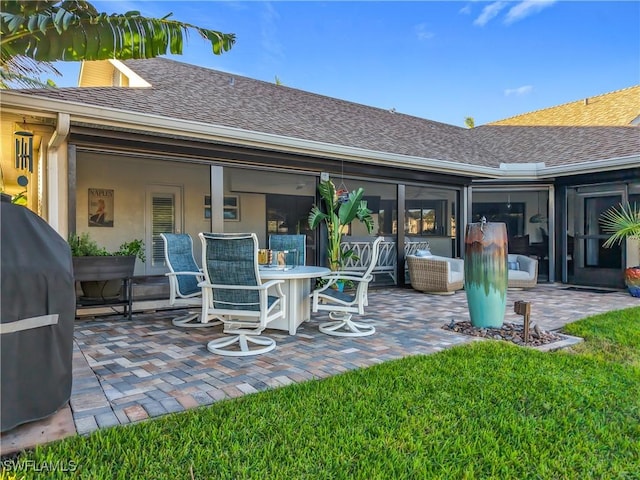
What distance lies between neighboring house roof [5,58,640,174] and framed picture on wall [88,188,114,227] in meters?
2.83

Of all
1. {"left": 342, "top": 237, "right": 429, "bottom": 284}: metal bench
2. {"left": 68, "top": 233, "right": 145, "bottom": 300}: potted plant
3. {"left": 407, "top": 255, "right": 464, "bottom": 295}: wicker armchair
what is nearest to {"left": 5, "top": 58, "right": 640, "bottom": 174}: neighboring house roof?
{"left": 68, "top": 233, "right": 145, "bottom": 300}: potted plant

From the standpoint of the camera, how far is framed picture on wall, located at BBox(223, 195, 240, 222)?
10.8 m

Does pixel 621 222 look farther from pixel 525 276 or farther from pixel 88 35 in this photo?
pixel 88 35

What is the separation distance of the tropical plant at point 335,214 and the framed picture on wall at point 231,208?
375 cm

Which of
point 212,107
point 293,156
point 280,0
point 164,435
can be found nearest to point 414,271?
point 293,156

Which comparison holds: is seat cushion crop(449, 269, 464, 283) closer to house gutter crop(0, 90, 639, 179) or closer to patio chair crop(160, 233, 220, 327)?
house gutter crop(0, 90, 639, 179)

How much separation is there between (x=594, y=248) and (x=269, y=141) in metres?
8.13

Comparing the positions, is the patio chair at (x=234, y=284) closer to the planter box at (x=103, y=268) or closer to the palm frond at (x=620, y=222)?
the planter box at (x=103, y=268)

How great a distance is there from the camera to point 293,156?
24.1 ft

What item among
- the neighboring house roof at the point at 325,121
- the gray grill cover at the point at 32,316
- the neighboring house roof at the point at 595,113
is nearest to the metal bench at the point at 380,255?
the neighboring house roof at the point at 325,121

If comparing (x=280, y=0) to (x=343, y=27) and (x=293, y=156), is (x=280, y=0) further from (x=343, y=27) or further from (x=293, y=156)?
(x=293, y=156)

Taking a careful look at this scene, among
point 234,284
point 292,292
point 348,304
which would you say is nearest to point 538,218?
point 348,304

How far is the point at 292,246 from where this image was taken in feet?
19.9

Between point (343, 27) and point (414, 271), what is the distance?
24.4ft
